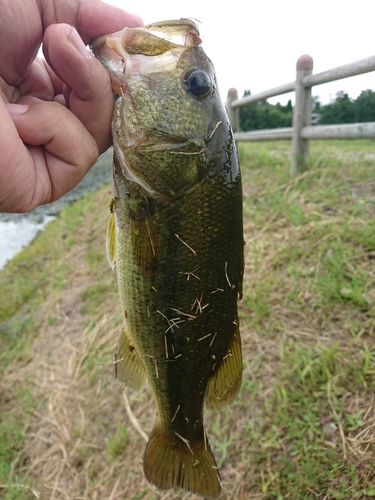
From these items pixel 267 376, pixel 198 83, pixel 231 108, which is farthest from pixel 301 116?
pixel 198 83

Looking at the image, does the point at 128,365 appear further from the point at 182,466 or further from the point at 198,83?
the point at 198,83

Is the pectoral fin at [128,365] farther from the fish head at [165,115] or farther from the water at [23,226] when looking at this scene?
the water at [23,226]

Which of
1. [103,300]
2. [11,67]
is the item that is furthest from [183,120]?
[103,300]

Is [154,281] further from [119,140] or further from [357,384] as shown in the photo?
[357,384]

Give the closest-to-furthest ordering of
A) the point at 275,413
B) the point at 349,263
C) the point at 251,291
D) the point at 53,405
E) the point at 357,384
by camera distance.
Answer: the point at 357,384 → the point at 275,413 → the point at 349,263 → the point at 251,291 → the point at 53,405

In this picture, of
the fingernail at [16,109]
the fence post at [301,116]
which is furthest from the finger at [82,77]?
the fence post at [301,116]
